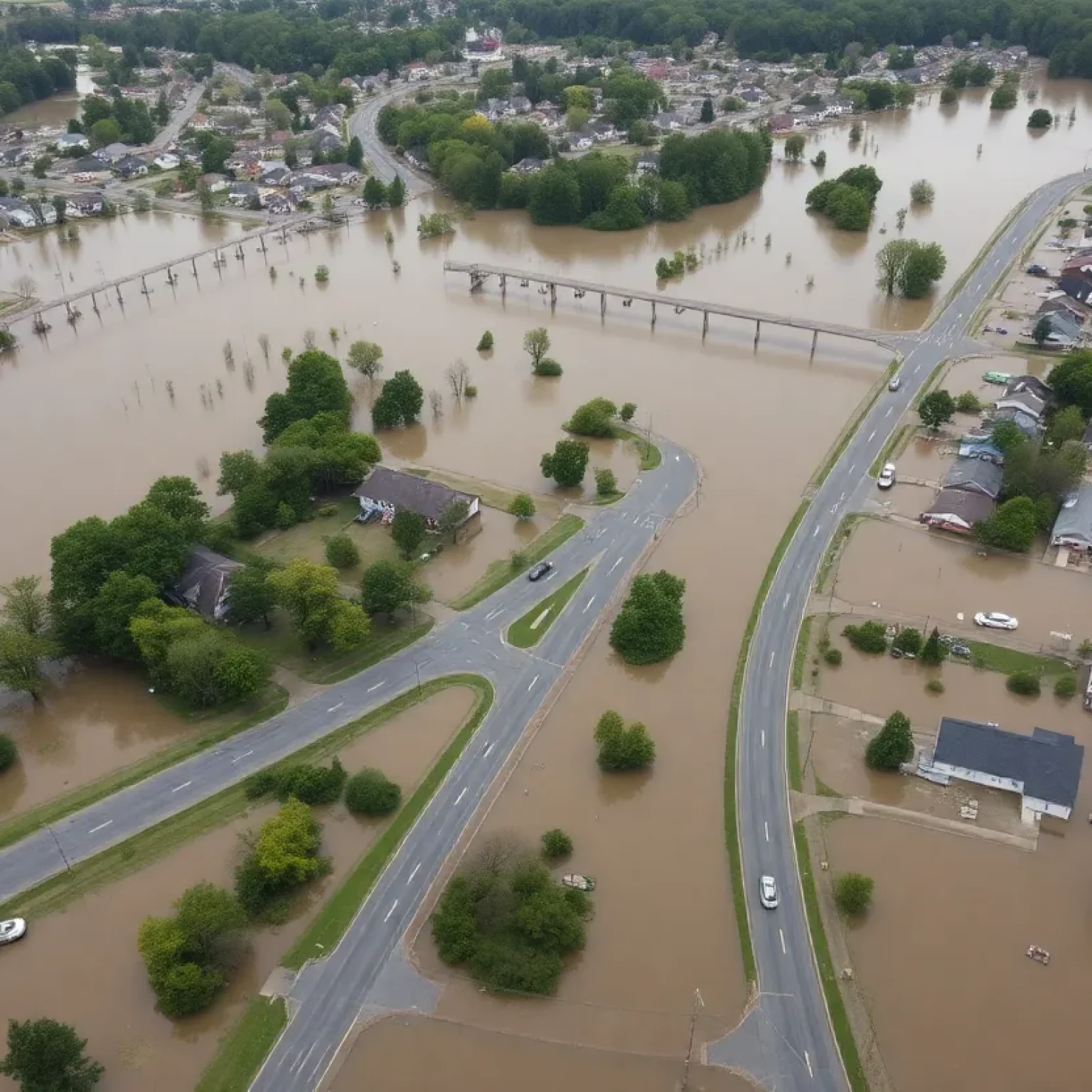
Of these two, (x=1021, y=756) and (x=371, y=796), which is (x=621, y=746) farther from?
(x=1021, y=756)

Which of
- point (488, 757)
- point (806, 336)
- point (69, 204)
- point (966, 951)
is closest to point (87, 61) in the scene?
point (69, 204)

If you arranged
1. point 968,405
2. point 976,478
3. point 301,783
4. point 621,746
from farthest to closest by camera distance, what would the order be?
point 968,405 → point 976,478 → point 621,746 → point 301,783

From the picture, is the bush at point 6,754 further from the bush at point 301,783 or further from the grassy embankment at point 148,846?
the bush at point 301,783

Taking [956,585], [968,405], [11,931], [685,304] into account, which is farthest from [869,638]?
[685,304]

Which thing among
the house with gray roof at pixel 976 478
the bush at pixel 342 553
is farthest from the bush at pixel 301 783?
the house with gray roof at pixel 976 478

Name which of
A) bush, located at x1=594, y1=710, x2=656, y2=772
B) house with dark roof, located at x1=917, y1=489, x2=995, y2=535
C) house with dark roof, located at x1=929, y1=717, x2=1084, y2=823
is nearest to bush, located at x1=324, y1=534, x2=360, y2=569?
bush, located at x1=594, y1=710, x2=656, y2=772

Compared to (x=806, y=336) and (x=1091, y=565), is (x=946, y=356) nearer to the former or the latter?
(x=806, y=336)
